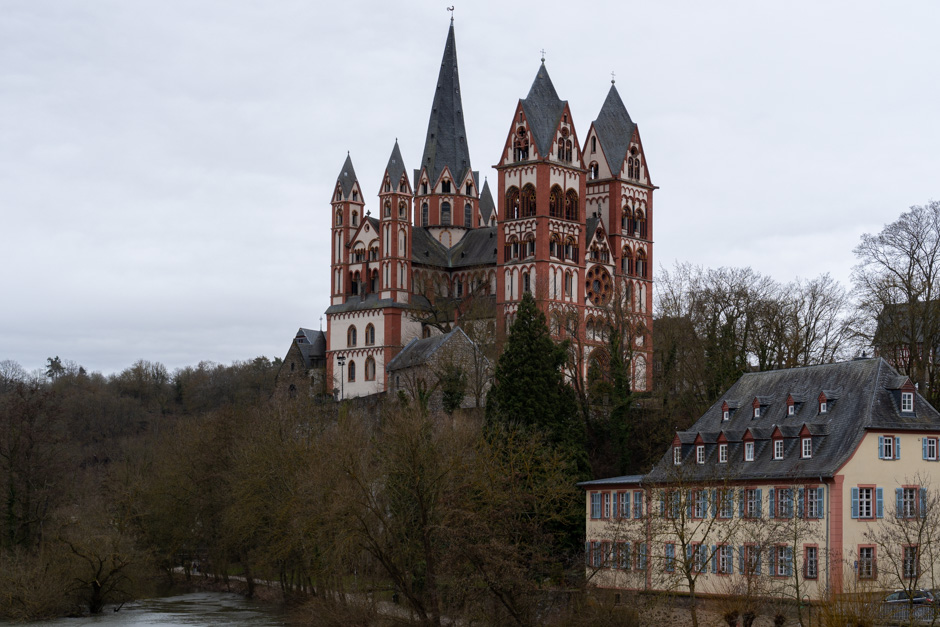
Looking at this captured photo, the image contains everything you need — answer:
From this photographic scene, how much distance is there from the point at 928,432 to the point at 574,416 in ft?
61.7

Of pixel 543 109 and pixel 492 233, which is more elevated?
pixel 543 109

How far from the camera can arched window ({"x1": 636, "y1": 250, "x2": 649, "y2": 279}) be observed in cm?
11162

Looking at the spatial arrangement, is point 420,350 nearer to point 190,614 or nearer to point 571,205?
point 571,205

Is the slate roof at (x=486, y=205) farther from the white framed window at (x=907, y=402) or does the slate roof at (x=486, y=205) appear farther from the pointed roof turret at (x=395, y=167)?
the white framed window at (x=907, y=402)

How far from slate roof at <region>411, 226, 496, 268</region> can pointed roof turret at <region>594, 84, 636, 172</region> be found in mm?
11518

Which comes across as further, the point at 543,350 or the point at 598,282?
the point at 598,282

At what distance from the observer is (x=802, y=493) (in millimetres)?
46906

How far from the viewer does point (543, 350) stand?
63750mm

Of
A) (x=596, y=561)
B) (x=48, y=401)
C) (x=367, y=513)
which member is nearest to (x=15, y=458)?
(x=48, y=401)

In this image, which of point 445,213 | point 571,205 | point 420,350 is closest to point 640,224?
point 571,205

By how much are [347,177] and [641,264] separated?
84.1 feet

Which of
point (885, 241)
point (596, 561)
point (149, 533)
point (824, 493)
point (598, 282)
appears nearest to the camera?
point (824, 493)

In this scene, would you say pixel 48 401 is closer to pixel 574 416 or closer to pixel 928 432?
pixel 574 416

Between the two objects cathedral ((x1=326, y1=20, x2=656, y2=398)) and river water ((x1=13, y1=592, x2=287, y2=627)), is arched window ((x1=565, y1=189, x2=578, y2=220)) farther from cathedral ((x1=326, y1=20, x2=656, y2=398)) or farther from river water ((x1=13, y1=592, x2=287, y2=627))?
river water ((x1=13, y1=592, x2=287, y2=627))
